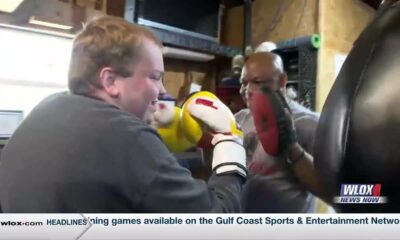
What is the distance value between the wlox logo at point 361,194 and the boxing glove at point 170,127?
338 millimetres

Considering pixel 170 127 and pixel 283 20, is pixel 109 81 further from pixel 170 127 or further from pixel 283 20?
pixel 283 20

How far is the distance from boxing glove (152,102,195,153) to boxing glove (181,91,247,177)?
0.05 feet

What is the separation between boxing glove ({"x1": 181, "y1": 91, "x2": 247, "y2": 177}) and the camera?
78 centimetres

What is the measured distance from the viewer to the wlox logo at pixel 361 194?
741mm

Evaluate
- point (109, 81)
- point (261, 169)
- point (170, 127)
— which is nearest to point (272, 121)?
point (261, 169)

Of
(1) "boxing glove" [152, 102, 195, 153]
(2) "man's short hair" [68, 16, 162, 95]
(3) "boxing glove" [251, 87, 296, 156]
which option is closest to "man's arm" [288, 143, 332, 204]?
(3) "boxing glove" [251, 87, 296, 156]

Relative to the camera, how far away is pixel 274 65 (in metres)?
0.79

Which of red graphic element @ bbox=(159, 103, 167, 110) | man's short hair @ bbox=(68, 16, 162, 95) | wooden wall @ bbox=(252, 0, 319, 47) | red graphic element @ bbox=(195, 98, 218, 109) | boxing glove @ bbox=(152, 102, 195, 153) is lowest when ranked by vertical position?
boxing glove @ bbox=(152, 102, 195, 153)

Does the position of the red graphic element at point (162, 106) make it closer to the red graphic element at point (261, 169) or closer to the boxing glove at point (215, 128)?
the boxing glove at point (215, 128)

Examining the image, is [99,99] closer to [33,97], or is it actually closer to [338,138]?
[33,97]

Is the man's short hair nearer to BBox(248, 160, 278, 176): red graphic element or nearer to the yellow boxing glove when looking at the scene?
the yellow boxing glove

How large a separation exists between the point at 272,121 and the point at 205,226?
10.5 inches

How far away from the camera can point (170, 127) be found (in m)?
0.78

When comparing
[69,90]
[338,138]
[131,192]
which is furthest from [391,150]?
[69,90]
